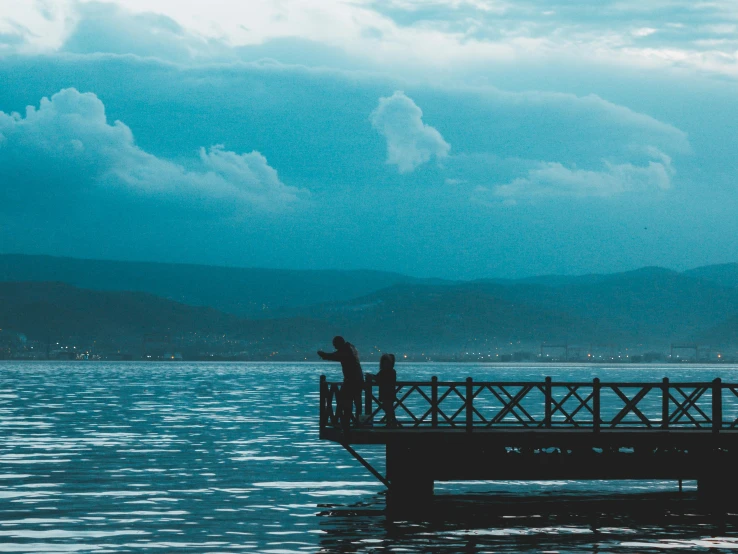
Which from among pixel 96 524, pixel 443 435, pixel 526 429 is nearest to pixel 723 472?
pixel 526 429

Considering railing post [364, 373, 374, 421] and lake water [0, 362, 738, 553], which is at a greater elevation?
railing post [364, 373, 374, 421]

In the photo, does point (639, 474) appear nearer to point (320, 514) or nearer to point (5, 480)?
point (320, 514)

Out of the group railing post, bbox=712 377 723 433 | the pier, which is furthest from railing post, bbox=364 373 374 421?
railing post, bbox=712 377 723 433

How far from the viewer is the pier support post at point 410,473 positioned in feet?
103

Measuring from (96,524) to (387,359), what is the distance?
827 centimetres

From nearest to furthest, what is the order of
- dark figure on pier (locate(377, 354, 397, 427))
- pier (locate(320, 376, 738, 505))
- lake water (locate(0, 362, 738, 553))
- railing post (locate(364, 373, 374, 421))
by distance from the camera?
1. lake water (locate(0, 362, 738, 553))
2. pier (locate(320, 376, 738, 505))
3. dark figure on pier (locate(377, 354, 397, 427))
4. railing post (locate(364, 373, 374, 421))

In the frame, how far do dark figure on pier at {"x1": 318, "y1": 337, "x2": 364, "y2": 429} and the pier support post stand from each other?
55.7 inches

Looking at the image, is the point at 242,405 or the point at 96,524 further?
the point at 242,405

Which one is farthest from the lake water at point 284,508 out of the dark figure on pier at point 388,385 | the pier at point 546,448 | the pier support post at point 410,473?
the dark figure on pier at point 388,385

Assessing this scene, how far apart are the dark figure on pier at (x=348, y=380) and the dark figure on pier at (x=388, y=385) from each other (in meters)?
0.55

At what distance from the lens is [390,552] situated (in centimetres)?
2488

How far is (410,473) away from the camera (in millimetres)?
31484

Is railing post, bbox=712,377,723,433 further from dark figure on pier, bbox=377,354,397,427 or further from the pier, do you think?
dark figure on pier, bbox=377,354,397,427

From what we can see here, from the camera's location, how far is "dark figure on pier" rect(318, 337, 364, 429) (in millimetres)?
31312
